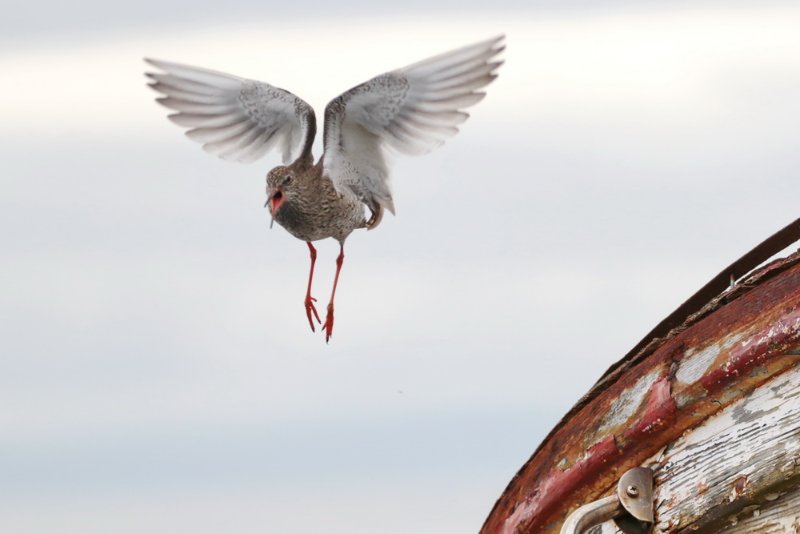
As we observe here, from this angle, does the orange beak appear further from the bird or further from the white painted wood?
the white painted wood

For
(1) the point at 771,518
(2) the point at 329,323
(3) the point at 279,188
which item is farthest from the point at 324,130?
(1) the point at 771,518

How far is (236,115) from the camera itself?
1293 cm

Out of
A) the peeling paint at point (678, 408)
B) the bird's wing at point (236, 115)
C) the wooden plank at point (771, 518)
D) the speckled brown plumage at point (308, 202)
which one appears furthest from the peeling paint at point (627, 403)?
the bird's wing at point (236, 115)

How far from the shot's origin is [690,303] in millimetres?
4578

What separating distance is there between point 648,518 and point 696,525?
0.52ft

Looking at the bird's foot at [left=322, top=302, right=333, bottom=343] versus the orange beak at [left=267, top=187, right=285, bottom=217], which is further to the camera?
the orange beak at [left=267, top=187, right=285, bottom=217]

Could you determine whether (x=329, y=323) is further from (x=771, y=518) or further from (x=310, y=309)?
(x=771, y=518)

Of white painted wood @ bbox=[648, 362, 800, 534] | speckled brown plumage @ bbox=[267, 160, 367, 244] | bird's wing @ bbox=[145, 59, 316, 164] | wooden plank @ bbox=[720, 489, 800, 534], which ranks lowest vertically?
wooden plank @ bbox=[720, 489, 800, 534]

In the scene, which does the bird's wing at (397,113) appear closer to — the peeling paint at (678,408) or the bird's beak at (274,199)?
the bird's beak at (274,199)

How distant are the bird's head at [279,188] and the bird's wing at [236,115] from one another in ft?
0.67

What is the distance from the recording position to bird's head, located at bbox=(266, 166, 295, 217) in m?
12.5

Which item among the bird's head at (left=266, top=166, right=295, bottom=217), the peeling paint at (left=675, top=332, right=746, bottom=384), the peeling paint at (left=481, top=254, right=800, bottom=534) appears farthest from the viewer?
the bird's head at (left=266, top=166, right=295, bottom=217)

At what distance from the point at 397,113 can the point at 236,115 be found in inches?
62.9

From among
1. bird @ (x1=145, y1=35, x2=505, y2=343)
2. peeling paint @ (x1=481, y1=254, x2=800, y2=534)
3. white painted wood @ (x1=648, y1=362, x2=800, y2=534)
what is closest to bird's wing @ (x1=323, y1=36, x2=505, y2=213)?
bird @ (x1=145, y1=35, x2=505, y2=343)
